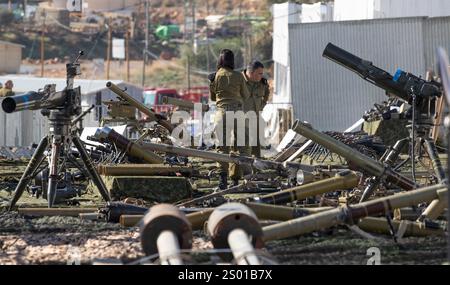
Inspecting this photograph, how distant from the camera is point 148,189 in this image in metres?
12.7

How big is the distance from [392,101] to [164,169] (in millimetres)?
8147

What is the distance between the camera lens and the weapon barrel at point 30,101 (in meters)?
11.2

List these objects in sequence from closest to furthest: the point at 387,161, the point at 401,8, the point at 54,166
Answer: the point at 54,166 → the point at 387,161 → the point at 401,8

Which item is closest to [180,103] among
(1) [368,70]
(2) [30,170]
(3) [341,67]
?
(1) [368,70]

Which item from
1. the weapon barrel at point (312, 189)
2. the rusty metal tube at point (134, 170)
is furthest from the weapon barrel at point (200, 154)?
the weapon barrel at point (312, 189)

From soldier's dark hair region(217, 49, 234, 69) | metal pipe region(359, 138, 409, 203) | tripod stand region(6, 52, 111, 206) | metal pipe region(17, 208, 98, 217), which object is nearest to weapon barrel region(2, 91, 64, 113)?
tripod stand region(6, 52, 111, 206)

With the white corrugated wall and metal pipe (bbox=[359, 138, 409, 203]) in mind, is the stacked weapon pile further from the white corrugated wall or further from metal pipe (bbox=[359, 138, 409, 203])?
the white corrugated wall

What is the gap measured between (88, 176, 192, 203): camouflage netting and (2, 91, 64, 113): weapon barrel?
135 cm

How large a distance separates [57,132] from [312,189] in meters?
2.87

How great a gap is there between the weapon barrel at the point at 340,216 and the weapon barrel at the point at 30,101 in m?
3.85

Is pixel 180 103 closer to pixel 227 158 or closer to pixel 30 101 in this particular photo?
pixel 227 158

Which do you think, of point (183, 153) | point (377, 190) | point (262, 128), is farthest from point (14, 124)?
point (377, 190)

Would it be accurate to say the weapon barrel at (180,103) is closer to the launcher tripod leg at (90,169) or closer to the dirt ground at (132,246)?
the launcher tripod leg at (90,169)

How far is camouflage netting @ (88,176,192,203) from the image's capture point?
497 inches
